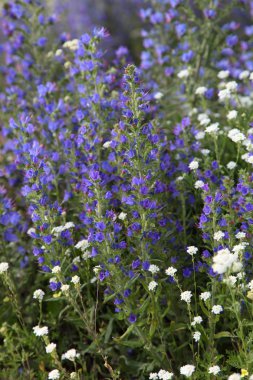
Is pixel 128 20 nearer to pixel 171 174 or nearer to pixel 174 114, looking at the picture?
pixel 174 114

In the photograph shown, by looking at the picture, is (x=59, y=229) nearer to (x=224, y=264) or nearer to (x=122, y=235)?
(x=122, y=235)

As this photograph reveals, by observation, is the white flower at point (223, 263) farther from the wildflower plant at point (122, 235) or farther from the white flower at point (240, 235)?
the white flower at point (240, 235)

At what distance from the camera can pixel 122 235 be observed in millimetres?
3053

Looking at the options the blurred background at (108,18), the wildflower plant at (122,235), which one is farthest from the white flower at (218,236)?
the blurred background at (108,18)

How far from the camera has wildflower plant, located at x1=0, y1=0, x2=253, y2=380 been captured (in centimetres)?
246

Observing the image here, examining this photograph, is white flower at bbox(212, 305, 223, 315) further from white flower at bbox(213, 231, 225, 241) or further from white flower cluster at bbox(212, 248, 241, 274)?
white flower cluster at bbox(212, 248, 241, 274)

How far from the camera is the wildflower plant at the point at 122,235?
246cm

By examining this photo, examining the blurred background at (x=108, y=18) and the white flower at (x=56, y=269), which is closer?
the white flower at (x=56, y=269)

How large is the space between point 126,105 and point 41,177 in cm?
57

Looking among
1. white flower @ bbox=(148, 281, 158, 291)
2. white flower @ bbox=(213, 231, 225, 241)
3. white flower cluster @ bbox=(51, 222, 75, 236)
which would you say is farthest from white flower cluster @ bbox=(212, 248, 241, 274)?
white flower cluster @ bbox=(51, 222, 75, 236)

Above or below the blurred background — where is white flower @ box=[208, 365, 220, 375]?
below

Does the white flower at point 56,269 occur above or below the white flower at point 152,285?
above

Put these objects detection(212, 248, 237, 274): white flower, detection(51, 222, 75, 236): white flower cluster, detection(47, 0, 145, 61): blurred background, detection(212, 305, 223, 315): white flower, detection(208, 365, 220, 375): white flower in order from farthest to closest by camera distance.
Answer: detection(47, 0, 145, 61): blurred background, detection(51, 222, 75, 236): white flower cluster, detection(212, 305, 223, 315): white flower, detection(208, 365, 220, 375): white flower, detection(212, 248, 237, 274): white flower

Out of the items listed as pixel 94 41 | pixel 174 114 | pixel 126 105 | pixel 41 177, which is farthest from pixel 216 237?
pixel 174 114
